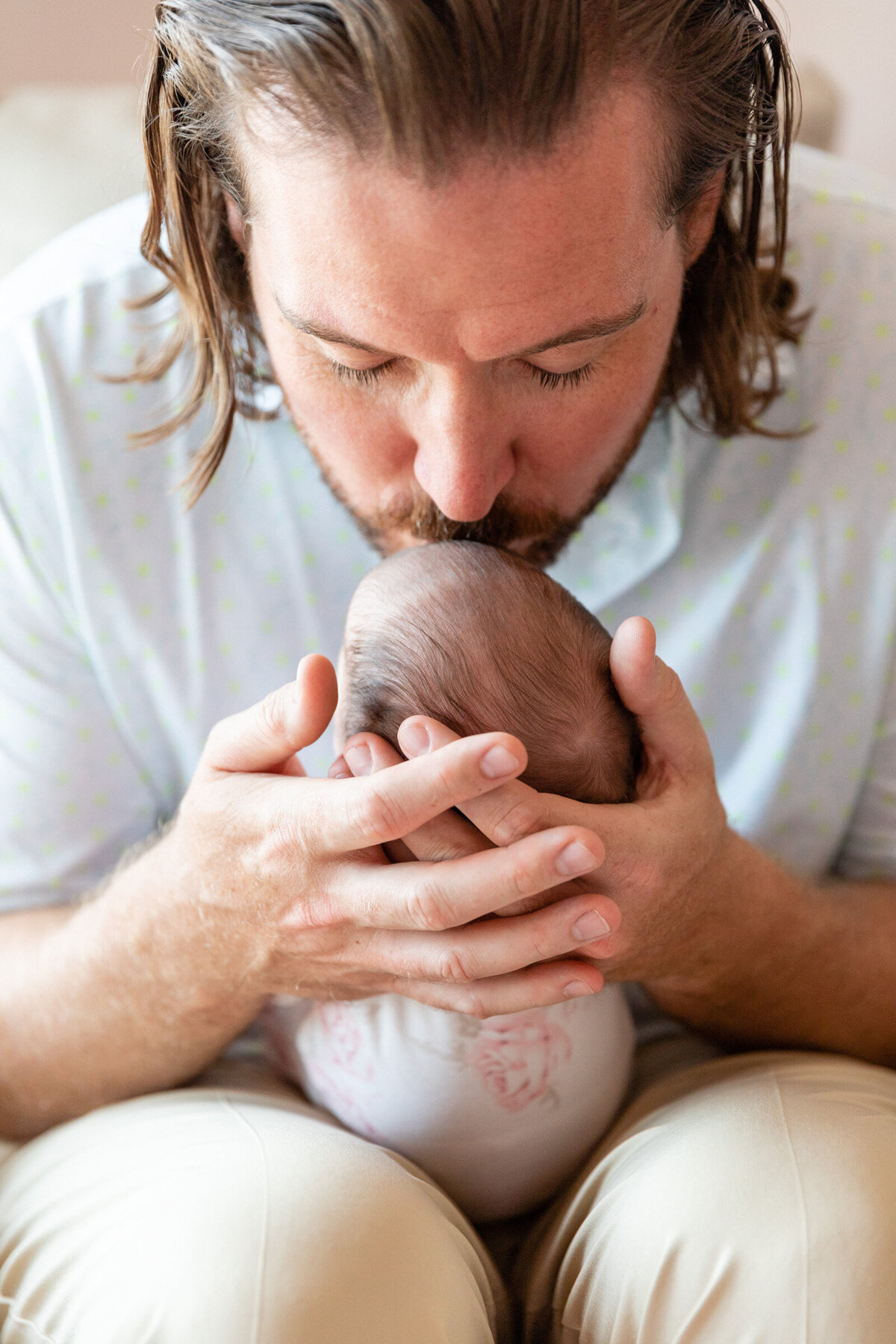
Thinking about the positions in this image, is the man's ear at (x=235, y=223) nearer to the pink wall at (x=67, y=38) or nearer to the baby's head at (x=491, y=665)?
the baby's head at (x=491, y=665)

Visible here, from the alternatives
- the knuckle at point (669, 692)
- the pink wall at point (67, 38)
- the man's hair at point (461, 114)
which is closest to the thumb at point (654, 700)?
the knuckle at point (669, 692)

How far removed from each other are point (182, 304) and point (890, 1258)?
991 millimetres

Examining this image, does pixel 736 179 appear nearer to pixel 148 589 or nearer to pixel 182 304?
pixel 182 304

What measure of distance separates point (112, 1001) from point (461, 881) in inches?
17.2

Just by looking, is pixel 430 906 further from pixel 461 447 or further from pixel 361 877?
pixel 461 447

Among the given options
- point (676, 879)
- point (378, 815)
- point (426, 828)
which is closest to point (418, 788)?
point (378, 815)

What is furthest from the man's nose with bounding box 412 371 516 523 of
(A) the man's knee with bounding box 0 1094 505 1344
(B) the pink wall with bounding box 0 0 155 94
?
(B) the pink wall with bounding box 0 0 155 94

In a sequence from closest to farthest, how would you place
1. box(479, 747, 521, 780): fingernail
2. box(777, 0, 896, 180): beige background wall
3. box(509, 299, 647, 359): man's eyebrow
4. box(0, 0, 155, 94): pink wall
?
1. box(479, 747, 521, 780): fingernail
2. box(509, 299, 647, 359): man's eyebrow
3. box(0, 0, 155, 94): pink wall
4. box(777, 0, 896, 180): beige background wall

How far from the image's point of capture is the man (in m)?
0.79

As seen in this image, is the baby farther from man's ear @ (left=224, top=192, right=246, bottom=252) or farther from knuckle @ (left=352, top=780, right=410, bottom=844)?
man's ear @ (left=224, top=192, right=246, bottom=252)

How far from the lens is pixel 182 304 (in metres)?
1.12

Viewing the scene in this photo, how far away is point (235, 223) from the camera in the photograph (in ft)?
3.43

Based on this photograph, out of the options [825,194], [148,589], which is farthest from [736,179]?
[148,589]

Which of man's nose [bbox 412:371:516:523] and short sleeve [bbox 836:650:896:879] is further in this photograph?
short sleeve [bbox 836:650:896:879]
